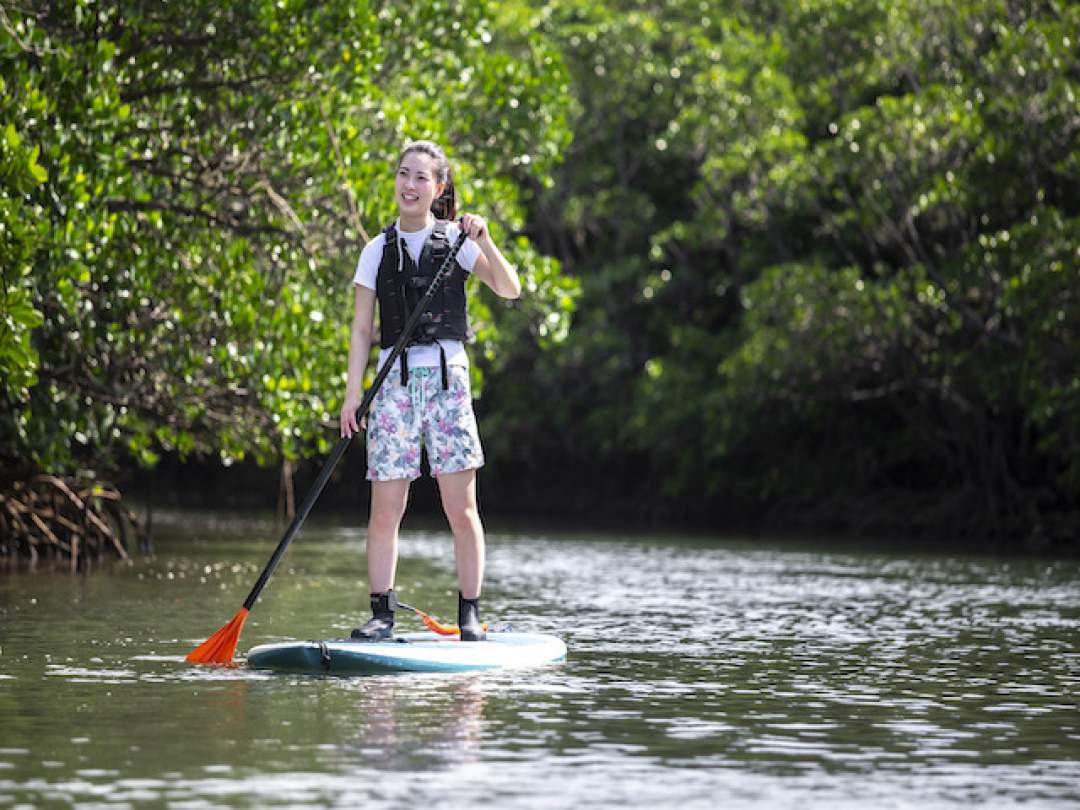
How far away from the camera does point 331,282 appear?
1734 centimetres

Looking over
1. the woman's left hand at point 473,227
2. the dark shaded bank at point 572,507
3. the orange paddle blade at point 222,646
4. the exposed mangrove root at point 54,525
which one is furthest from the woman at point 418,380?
the dark shaded bank at point 572,507

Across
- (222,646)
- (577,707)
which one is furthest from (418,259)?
(577,707)

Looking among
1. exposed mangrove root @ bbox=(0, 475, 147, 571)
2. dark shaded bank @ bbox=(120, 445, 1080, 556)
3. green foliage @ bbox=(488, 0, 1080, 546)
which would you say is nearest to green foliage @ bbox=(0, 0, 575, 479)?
exposed mangrove root @ bbox=(0, 475, 147, 571)

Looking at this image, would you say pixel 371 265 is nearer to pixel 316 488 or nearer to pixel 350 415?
pixel 350 415

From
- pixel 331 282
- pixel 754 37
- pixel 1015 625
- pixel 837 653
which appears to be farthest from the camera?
pixel 754 37

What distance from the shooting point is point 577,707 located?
8.32 meters

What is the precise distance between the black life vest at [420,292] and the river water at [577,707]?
1.46 metres

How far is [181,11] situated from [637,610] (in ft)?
18.0

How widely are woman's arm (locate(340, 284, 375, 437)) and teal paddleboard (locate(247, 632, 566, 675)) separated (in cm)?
90

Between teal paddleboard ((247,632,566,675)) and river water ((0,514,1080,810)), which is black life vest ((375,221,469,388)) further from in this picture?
river water ((0,514,1080,810))

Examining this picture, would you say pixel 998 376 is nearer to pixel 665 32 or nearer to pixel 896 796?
pixel 665 32

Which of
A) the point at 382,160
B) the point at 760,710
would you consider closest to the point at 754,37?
the point at 382,160

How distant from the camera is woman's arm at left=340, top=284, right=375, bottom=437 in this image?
945 cm

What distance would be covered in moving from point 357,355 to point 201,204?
25.1ft
